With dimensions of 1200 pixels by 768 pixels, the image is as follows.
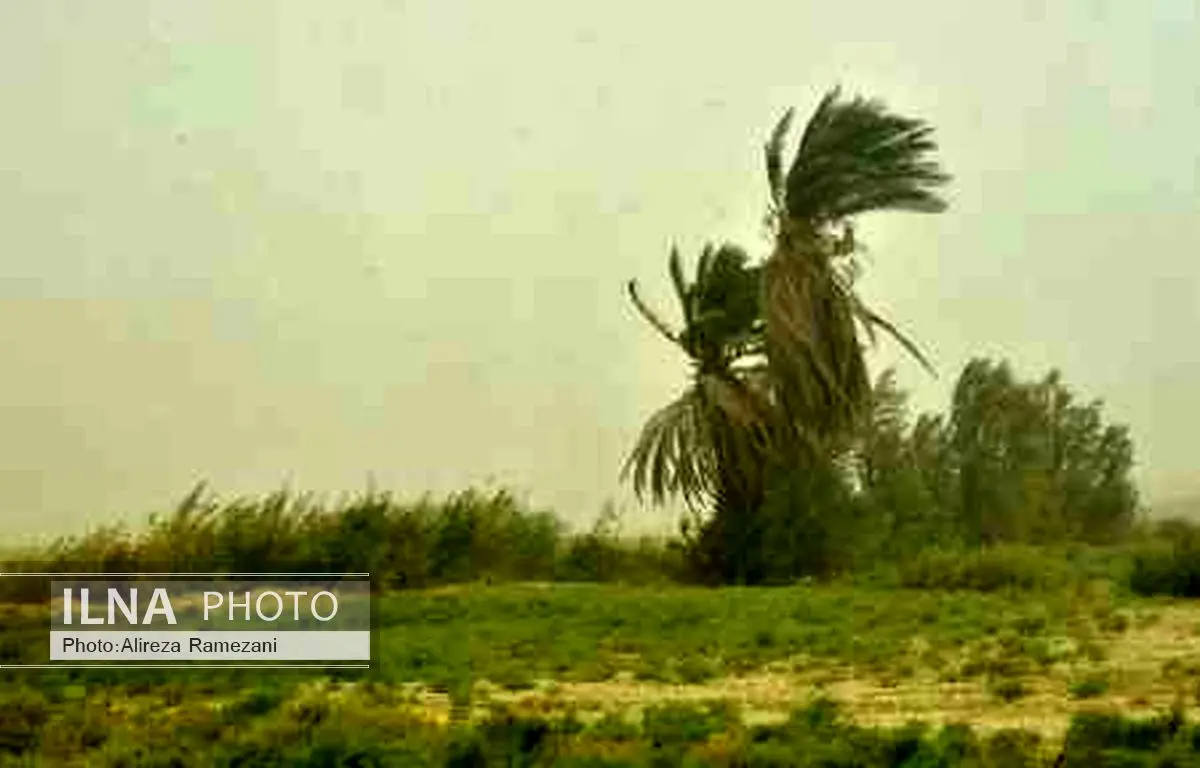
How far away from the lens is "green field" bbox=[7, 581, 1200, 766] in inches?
386

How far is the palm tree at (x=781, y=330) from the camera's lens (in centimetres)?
3139

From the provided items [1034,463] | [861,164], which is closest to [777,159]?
[861,164]

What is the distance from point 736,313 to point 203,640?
16419mm

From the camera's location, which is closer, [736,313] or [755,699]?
[755,699]

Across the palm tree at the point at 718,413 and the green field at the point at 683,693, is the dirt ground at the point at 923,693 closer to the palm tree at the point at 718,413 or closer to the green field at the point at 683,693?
the green field at the point at 683,693

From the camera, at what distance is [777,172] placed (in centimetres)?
3244

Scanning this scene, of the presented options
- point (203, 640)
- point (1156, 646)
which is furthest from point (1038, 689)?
point (203, 640)

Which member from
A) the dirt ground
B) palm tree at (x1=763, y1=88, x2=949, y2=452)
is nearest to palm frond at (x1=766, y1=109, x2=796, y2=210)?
palm tree at (x1=763, y1=88, x2=949, y2=452)

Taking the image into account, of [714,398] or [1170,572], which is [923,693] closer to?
[1170,572]

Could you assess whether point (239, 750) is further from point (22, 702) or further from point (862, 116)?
point (862, 116)

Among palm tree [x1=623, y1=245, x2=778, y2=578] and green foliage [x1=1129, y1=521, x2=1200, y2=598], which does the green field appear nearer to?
green foliage [x1=1129, y1=521, x2=1200, y2=598]

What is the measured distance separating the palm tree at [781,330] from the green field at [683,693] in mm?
11013

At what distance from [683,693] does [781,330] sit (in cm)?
1856

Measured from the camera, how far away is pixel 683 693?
Result: 13016 mm
